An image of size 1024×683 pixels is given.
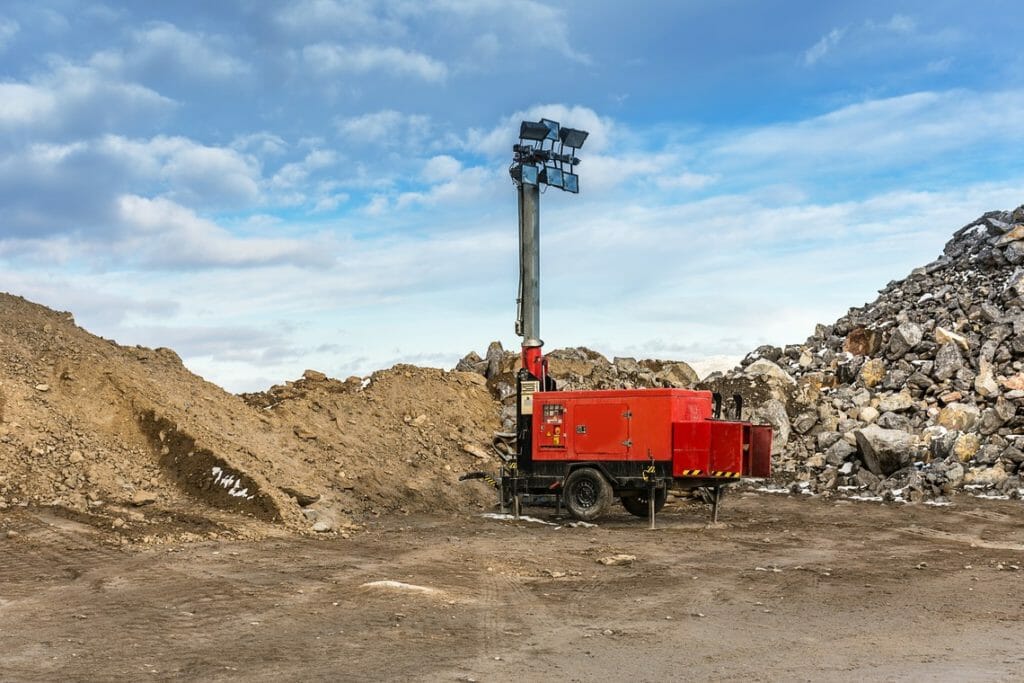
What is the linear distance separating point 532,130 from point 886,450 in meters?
11.2

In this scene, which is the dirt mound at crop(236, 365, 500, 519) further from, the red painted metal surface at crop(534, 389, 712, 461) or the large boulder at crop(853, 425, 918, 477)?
the large boulder at crop(853, 425, 918, 477)

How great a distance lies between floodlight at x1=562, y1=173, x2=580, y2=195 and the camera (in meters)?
23.8

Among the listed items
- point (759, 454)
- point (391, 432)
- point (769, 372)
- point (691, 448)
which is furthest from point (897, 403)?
point (391, 432)

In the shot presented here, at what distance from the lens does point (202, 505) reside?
19.4 metres

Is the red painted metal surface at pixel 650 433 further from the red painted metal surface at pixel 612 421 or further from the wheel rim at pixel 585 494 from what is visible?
the wheel rim at pixel 585 494

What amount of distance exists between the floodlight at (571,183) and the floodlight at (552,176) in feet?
0.45

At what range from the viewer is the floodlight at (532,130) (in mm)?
23161

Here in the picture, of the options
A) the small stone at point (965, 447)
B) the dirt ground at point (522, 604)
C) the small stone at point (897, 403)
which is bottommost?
the dirt ground at point (522, 604)

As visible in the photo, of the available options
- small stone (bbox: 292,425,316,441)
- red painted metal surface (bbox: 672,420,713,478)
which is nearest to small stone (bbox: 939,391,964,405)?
red painted metal surface (bbox: 672,420,713,478)

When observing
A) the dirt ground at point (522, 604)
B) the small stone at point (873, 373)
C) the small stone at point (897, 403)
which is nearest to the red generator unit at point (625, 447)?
the dirt ground at point (522, 604)

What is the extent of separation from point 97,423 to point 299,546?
758cm

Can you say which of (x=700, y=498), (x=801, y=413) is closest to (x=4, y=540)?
(x=700, y=498)

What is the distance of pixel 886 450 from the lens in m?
23.8

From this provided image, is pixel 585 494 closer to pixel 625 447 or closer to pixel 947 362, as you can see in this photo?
pixel 625 447
